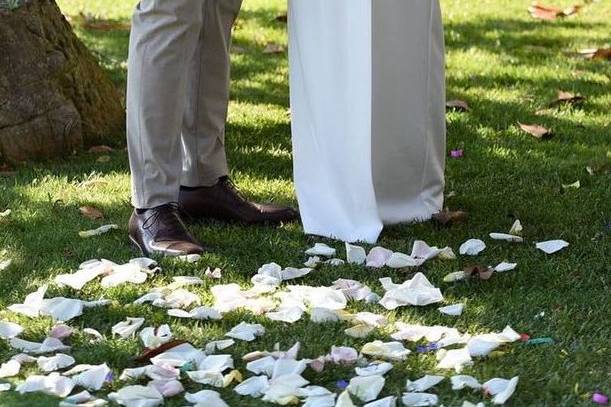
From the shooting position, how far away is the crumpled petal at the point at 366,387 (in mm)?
2746

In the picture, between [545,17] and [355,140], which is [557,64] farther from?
[355,140]

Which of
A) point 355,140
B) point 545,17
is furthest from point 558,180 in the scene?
point 545,17

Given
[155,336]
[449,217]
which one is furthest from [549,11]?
[155,336]

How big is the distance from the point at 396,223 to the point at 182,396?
5.07 ft

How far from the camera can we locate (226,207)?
417 centimetres

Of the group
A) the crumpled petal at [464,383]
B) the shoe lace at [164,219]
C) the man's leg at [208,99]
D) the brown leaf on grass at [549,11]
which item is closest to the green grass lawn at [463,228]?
the crumpled petal at [464,383]

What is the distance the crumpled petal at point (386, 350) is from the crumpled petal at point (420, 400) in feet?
0.77

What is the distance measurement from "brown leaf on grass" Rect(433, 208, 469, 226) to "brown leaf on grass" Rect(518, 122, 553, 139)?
124 cm

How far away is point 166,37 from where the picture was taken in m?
3.72

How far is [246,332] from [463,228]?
119cm

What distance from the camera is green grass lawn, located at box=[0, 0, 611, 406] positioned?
9.84ft

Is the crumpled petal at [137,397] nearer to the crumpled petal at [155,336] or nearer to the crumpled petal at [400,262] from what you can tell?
the crumpled petal at [155,336]

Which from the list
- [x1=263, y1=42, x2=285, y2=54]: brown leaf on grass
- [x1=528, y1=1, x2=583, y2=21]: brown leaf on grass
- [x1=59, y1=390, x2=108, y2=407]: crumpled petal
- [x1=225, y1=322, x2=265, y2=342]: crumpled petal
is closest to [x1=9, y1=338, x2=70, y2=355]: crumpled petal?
[x1=59, y1=390, x2=108, y2=407]: crumpled petal

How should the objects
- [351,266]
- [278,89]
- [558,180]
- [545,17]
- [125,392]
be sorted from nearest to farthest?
A: 1. [125,392]
2. [351,266]
3. [558,180]
4. [278,89]
5. [545,17]
